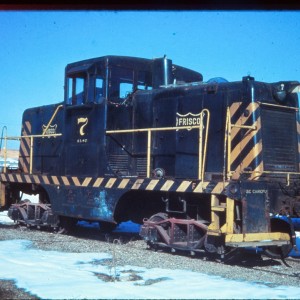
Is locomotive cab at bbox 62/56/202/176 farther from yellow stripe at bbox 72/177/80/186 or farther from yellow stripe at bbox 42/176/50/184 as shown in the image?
yellow stripe at bbox 42/176/50/184

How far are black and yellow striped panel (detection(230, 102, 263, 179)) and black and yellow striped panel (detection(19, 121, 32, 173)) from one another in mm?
6336

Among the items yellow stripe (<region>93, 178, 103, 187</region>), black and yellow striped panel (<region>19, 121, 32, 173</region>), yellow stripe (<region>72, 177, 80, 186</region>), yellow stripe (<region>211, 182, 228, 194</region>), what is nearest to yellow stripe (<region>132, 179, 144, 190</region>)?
yellow stripe (<region>93, 178, 103, 187</region>)

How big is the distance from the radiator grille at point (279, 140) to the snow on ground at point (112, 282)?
2.62 meters

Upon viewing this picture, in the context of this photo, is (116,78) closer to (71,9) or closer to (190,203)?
(190,203)

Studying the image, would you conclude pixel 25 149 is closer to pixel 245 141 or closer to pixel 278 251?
pixel 245 141

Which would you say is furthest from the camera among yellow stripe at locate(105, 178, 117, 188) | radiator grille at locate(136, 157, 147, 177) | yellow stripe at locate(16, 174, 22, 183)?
yellow stripe at locate(16, 174, 22, 183)

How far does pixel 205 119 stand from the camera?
7906mm

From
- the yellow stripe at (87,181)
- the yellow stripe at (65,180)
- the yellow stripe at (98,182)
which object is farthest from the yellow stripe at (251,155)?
the yellow stripe at (65,180)

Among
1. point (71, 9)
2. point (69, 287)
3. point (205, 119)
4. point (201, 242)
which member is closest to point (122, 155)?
point (205, 119)

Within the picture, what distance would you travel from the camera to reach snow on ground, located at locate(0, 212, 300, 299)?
4672 mm

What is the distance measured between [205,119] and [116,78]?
7.53ft

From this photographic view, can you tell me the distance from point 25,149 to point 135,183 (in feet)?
16.1

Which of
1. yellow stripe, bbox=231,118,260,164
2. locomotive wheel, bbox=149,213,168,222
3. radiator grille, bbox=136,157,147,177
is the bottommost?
locomotive wheel, bbox=149,213,168,222

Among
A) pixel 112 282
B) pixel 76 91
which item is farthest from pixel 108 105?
Answer: pixel 112 282
